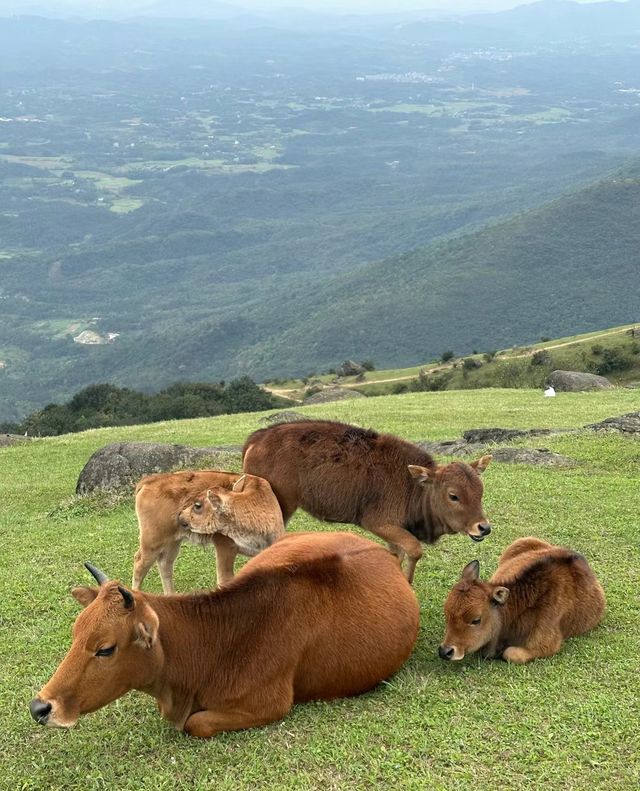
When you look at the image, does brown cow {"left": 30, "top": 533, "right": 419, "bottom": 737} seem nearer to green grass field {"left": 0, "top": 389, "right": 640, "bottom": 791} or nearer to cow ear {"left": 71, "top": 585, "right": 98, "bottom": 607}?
cow ear {"left": 71, "top": 585, "right": 98, "bottom": 607}

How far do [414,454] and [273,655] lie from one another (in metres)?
3.60

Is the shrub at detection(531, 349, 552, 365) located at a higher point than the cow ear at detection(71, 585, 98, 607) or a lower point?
lower

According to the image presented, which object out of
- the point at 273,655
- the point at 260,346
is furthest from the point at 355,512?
the point at 260,346

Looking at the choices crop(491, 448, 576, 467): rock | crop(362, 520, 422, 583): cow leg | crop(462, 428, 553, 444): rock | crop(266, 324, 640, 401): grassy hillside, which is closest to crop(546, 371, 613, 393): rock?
crop(266, 324, 640, 401): grassy hillside

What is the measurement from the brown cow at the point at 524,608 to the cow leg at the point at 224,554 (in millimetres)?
2238

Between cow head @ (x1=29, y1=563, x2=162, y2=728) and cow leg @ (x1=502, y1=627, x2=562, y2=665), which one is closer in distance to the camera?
cow head @ (x1=29, y1=563, x2=162, y2=728)

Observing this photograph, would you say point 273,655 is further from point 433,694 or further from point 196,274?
point 196,274

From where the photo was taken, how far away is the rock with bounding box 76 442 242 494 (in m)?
15.1

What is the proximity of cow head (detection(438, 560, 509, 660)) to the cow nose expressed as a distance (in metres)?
3.12

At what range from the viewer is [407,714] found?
6414 millimetres

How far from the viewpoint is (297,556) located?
22.9 feet

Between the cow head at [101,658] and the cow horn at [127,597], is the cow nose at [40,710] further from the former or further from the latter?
the cow horn at [127,597]

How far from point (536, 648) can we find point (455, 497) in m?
1.84

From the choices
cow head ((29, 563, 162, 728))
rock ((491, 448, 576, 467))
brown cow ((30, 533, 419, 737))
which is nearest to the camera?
cow head ((29, 563, 162, 728))
